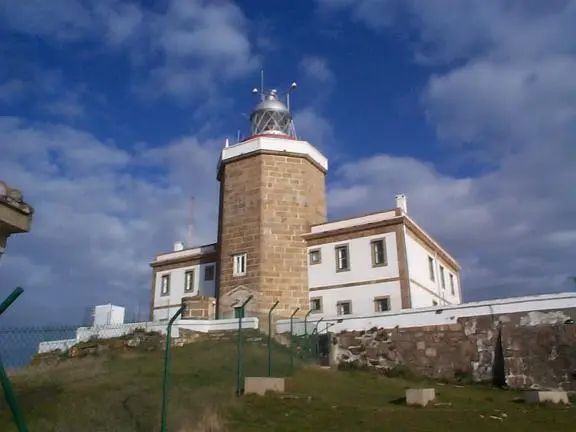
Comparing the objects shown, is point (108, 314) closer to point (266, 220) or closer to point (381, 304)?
point (266, 220)

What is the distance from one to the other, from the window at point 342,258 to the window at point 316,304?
166 cm

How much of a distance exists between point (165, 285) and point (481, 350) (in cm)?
1905

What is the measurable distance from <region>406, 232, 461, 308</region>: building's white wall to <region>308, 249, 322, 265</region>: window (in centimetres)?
415

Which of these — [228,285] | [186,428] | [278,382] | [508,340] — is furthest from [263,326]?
[186,428]

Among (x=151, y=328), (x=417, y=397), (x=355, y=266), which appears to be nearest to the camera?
(x=417, y=397)

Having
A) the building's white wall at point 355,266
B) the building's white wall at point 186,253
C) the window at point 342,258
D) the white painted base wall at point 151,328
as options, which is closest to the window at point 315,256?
the building's white wall at point 355,266

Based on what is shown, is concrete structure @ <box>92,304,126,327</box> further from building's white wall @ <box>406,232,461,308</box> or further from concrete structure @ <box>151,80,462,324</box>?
building's white wall @ <box>406,232,461,308</box>

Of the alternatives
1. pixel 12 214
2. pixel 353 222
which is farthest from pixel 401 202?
pixel 12 214

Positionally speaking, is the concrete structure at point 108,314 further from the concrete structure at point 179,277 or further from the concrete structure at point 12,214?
the concrete structure at point 12,214

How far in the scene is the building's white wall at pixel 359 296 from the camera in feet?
77.6

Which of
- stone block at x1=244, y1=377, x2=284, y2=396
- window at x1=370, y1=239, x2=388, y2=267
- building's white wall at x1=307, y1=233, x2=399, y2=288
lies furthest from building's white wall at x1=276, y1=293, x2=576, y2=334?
stone block at x1=244, y1=377, x2=284, y2=396

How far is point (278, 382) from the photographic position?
1155 cm

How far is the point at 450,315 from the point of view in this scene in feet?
62.4

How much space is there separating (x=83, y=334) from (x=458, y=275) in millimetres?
21704
